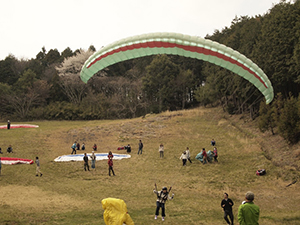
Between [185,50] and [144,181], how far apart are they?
870 centimetres

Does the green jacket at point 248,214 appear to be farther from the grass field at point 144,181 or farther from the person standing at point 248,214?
the grass field at point 144,181

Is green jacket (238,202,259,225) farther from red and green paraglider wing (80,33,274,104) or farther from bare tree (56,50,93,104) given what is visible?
bare tree (56,50,93,104)

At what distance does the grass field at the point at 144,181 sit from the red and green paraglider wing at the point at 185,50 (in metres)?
5.52

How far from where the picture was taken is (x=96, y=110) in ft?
154

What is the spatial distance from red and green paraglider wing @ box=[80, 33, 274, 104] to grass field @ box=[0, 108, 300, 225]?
552cm

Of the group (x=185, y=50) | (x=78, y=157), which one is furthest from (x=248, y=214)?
(x=78, y=157)

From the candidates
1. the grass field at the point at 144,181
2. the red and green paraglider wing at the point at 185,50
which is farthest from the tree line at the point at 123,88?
the red and green paraglider wing at the point at 185,50

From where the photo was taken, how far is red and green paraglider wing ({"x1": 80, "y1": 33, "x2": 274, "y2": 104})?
10.3m

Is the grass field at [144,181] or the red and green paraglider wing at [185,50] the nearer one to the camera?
the grass field at [144,181]

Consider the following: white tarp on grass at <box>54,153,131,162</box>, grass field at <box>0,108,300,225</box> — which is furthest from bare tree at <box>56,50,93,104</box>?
white tarp on grass at <box>54,153,131,162</box>

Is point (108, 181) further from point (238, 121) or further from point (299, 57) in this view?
point (238, 121)

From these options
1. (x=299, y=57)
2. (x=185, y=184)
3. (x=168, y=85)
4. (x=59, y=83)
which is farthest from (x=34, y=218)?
(x=59, y=83)

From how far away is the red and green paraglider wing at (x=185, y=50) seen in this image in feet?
33.9

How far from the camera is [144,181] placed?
16.1 m
